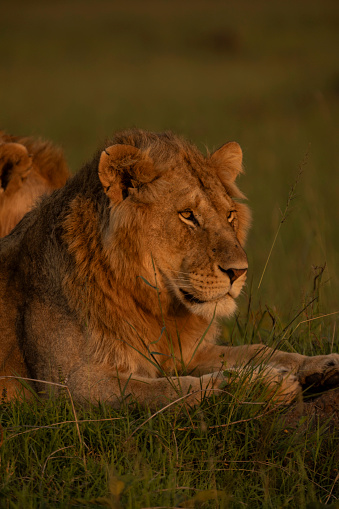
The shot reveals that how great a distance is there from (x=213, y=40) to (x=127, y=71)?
388 inches

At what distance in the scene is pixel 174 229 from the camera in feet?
12.6

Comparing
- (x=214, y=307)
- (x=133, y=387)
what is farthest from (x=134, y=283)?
(x=133, y=387)

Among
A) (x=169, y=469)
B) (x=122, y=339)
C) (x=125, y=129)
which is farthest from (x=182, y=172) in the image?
(x=169, y=469)

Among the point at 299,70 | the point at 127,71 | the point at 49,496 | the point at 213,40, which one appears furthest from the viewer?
the point at 213,40

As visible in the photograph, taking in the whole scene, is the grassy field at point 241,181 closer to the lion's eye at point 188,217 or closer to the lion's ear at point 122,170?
the lion's eye at point 188,217

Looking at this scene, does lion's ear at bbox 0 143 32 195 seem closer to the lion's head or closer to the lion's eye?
the lion's head

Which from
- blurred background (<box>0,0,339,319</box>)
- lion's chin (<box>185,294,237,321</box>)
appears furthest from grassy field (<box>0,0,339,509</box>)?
lion's chin (<box>185,294,237,321</box>)

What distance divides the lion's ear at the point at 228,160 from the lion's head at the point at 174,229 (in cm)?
36

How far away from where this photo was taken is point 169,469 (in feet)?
10.5

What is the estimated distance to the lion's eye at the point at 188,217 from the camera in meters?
3.88

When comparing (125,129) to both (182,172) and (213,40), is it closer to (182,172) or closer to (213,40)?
(182,172)

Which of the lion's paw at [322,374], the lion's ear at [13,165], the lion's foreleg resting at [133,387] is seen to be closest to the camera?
the lion's foreleg resting at [133,387]

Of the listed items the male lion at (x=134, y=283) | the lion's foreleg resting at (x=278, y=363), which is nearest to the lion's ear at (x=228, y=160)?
the male lion at (x=134, y=283)

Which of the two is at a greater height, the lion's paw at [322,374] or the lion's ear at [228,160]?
the lion's ear at [228,160]
